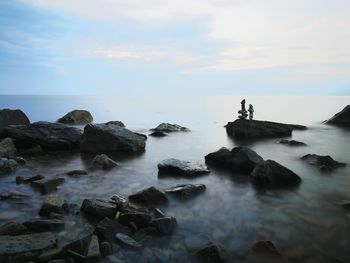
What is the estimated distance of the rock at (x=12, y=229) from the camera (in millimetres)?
8133

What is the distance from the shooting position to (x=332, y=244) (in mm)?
8438

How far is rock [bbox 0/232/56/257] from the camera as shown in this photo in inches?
275

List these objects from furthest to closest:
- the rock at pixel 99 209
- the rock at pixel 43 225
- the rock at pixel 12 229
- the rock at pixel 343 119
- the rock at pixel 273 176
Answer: the rock at pixel 343 119 < the rock at pixel 273 176 < the rock at pixel 99 209 < the rock at pixel 43 225 < the rock at pixel 12 229

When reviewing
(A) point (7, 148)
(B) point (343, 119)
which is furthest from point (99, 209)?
(B) point (343, 119)

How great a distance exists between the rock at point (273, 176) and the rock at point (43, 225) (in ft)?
27.7

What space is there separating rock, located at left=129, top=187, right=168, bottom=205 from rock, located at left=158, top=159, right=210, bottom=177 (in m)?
4.01

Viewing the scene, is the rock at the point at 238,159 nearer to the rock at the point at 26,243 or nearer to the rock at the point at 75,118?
the rock at the point at 26,243

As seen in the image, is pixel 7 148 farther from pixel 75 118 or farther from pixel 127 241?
pixel 75 118

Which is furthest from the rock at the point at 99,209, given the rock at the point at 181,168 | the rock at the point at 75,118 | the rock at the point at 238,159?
the rock at the point at 75,118

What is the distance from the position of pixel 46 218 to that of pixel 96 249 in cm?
297

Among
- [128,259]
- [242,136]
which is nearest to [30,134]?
[128,259]

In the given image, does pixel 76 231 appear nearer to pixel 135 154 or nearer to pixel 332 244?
pixel 332 244

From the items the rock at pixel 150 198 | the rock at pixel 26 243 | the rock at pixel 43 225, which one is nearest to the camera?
the rock at pixel 26 243

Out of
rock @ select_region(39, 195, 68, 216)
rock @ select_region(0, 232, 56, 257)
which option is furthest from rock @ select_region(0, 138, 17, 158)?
rock @ select_region(0, 232, 56, 257)
